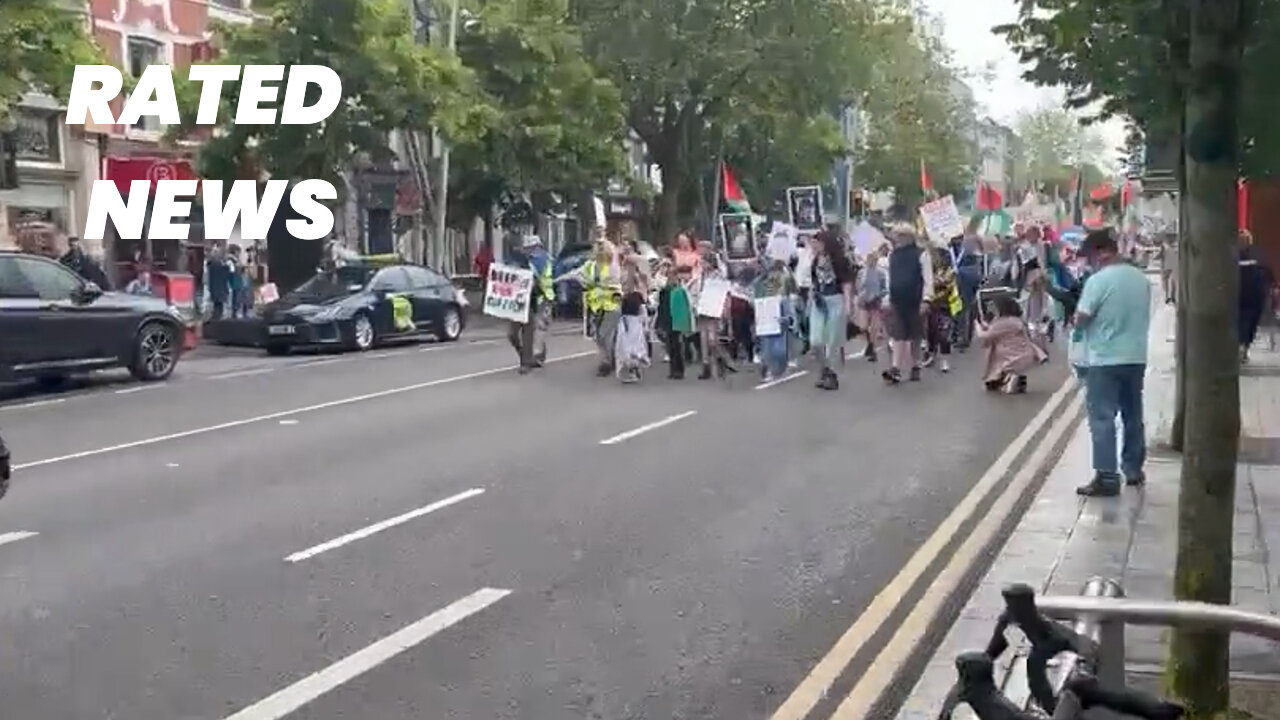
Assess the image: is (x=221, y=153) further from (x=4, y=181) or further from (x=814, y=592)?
(x=814, y=592)

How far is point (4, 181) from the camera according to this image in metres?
21.5

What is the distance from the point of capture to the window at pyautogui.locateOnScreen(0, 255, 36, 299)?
60.5ft

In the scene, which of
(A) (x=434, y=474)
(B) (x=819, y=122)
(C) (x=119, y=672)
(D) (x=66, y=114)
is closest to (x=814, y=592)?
(C) (x=119, y=672)

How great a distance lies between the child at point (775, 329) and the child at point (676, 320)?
32.7 inches

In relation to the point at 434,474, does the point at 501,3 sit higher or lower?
higher

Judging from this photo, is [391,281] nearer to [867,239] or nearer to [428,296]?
[428,296]

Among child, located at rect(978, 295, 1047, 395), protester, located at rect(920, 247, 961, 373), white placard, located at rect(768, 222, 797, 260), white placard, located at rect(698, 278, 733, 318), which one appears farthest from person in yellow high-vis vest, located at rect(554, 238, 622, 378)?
child, located at rect(978, 295, 1047, 395)

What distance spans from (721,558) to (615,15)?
1271 inches

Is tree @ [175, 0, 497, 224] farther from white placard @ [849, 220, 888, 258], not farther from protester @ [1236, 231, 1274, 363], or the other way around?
protester @ [1236, 231, 1274, 363]

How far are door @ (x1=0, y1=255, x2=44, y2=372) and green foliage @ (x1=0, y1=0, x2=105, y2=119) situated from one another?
10.2 ft

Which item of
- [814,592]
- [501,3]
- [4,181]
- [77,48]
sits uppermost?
[501,3]

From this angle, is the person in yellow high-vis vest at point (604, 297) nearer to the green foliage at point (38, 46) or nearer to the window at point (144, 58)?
the green foliage at point (38, 46)

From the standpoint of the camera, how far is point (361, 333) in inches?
1022

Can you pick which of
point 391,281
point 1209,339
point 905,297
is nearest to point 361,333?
point 391,281
